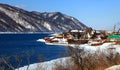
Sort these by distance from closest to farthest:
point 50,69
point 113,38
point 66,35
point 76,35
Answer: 1. point 50,69
2. point 113,38
3. point 76,35
4. point 66,35

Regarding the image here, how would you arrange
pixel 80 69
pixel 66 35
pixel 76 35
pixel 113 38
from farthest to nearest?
pixel 66 35 < pixel 76 35 < pixel 113 38 < pixel 80 69

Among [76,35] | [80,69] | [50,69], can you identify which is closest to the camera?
[80,69]

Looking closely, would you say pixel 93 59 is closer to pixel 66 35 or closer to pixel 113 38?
pixel 113 38

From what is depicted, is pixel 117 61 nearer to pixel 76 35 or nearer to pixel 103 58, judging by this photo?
pixel 103 58

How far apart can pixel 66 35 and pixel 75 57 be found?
276 ft

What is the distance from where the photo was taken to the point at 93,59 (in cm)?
2719

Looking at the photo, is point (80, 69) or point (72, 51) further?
point (72, 51)

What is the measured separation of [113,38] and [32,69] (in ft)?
182

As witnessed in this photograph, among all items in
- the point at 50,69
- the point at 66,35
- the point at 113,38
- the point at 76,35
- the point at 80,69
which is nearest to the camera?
the point at 80,69

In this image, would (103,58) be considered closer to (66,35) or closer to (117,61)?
(117,61)

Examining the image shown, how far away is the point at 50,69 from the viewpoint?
26.6 meters

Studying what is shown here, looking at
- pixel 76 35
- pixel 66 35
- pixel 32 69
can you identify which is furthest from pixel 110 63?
pixel 66 35

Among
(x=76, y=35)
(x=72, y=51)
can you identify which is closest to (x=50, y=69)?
(x=72, y=51)

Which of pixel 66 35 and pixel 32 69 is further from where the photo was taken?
pixel 66 35
